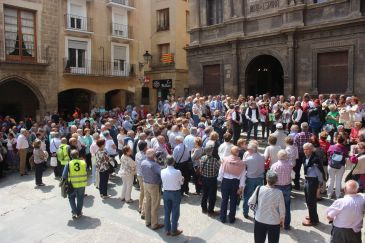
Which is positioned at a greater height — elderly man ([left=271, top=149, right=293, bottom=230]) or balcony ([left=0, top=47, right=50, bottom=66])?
balcony ([left=0, top=47, right=50, bottom=66])

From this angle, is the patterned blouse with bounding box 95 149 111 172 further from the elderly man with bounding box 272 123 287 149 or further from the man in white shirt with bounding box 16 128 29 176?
the man in white shirt with bounding box 16 128 29 176

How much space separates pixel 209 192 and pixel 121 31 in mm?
22395

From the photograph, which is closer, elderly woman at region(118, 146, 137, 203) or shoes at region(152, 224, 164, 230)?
shoes at region(152, 224, 164, 230)

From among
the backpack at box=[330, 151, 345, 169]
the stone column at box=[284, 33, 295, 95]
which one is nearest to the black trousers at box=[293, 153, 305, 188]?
the backpack at box=[330, 151, 345, 169]

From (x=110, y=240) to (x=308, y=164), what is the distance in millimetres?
4519

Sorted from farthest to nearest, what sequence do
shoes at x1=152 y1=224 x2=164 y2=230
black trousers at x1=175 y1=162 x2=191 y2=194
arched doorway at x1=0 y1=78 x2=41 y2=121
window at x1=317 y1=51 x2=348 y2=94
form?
1. arched doorway at x1=0 y1=78 x2=41 y2=121
2. window at x1=317 y1=51 x2=348 y2=94
3. black trousers at x1=175 y1=162 x2=191 y2=194
4. shoes at x1=152 y1=224 x2=164 y2=230

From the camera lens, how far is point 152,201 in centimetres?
767

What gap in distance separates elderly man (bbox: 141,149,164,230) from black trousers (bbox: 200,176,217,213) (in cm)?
113

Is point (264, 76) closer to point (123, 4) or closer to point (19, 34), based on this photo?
point (123, 4)

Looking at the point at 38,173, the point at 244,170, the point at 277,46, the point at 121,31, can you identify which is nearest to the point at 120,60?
the point at 121,31

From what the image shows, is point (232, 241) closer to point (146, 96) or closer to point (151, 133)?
point (151, 133)

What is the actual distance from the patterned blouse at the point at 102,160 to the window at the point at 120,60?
18770 millimetres

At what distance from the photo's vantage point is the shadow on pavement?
8395 millimetres

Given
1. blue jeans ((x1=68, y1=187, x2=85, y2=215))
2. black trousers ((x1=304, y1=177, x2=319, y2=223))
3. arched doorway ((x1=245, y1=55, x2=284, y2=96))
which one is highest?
arched doorway ((x1=245, y1=55, x2=284, y2=96))
